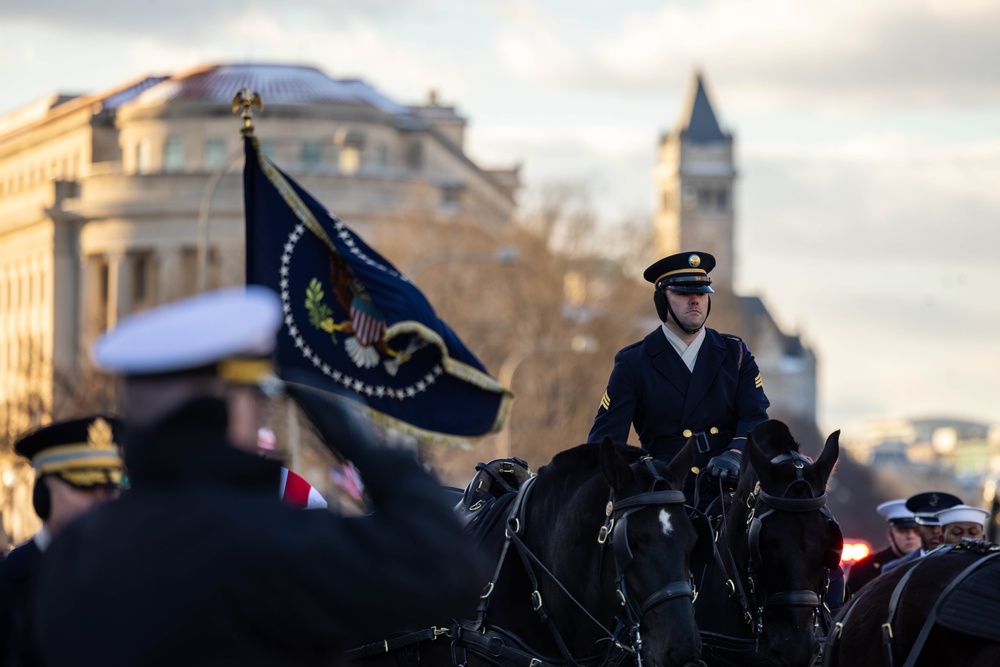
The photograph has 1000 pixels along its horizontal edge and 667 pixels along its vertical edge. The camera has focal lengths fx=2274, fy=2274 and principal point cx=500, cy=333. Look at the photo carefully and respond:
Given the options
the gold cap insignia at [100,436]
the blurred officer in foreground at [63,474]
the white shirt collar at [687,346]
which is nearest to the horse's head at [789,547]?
the white shirt collar at [687,346]

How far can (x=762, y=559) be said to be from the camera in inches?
360

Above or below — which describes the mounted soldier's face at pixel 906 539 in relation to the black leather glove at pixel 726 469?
below

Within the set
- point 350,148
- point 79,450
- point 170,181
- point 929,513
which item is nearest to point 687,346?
point 929,513

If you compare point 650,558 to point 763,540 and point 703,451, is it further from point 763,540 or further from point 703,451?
point 703,451

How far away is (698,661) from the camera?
817 cm

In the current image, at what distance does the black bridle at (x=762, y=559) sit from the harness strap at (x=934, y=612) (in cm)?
49

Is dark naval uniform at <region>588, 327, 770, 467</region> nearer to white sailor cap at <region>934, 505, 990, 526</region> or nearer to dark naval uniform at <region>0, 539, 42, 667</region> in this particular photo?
white sailor cap at <region>934, 505, 990, 526</region>

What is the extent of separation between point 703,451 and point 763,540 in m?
1.05

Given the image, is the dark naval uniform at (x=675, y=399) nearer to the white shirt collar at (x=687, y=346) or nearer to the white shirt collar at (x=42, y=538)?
the white shirt collar at (x=687, y=346)

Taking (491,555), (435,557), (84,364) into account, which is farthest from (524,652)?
(84,364)

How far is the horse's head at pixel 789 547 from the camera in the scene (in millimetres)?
9062

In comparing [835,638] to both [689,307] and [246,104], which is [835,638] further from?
[246,104]

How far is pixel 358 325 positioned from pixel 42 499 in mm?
8703

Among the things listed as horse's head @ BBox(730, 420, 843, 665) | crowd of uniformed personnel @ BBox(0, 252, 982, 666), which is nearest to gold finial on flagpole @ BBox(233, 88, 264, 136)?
horse's head @ BBox(730, 420, 843, 665)
